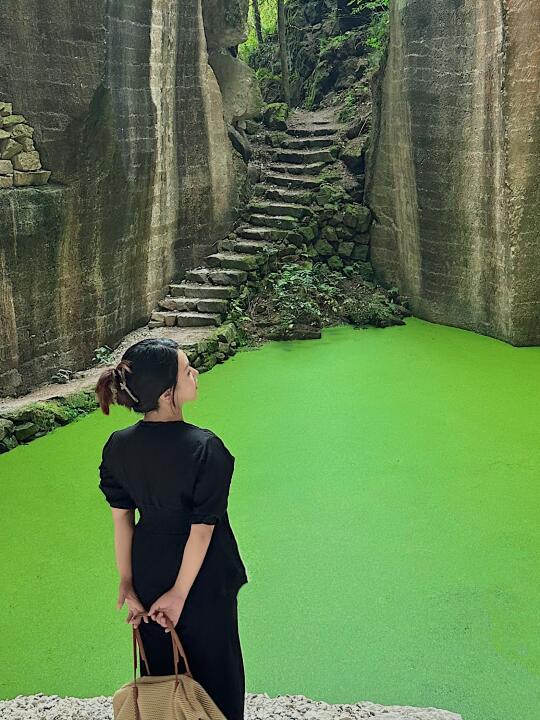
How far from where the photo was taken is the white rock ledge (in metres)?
3.34

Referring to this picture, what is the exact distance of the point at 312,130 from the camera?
42.0 ft

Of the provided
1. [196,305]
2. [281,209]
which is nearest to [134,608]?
[196,305]

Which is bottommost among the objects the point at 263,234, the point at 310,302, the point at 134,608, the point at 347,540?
the point at 347,540

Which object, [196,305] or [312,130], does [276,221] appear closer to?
[196,305]

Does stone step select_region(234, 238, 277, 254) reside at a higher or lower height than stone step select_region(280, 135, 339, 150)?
lower

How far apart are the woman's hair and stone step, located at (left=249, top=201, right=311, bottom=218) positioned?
29.3 ft

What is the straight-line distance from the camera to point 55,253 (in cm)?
775

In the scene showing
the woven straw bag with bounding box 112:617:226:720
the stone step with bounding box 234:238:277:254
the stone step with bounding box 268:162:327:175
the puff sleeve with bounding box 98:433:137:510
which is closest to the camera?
the woven straw bag with bounding box 112:617:226:720

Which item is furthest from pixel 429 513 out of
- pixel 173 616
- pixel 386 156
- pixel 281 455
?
pixel 386 156

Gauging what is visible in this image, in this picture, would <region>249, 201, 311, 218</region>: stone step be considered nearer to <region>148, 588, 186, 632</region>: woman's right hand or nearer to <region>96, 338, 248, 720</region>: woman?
<region>96, 338, 248, 720</region>: woman

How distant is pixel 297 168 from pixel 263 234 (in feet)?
4.83

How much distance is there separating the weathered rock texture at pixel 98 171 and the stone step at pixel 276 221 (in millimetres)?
992

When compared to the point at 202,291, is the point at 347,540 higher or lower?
lower

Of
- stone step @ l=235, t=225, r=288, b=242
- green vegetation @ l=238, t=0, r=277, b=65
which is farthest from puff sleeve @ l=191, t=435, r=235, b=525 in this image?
green vegetation @ l=238, t=0, r=277, b=65
